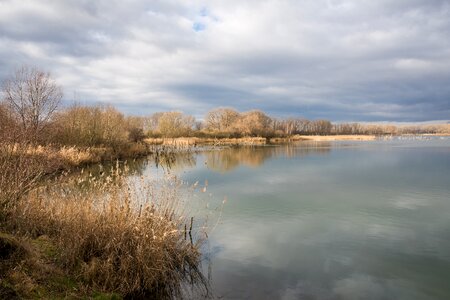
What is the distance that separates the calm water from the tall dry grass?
2.59 feet

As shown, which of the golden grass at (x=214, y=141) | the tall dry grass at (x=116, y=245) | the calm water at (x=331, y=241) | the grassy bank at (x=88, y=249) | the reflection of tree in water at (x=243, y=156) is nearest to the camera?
the grassy bank at (x=88, y=249)

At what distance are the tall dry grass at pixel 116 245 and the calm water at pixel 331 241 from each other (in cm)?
79

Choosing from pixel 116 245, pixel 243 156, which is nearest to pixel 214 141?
pixel 243 156

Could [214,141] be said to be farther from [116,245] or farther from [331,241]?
[116,245]

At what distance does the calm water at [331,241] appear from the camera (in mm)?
6121

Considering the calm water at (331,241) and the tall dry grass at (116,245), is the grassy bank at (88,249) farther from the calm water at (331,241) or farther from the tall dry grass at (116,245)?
the calm water at (331,241)

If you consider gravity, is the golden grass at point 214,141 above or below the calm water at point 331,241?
above

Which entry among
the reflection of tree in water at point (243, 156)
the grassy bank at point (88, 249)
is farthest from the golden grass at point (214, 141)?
the grassy bank at point (88, 249)

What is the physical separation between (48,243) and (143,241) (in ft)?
5.41

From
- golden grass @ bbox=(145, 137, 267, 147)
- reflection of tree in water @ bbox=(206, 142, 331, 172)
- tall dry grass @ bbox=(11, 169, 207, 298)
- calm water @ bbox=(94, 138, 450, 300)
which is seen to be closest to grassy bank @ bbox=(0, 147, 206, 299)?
tall dry grass @ bbox=(11, 169, 207, 298)

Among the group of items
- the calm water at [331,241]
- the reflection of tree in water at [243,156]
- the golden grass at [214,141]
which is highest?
the golden grass at [214,141]

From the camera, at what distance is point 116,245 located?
5.42 meters

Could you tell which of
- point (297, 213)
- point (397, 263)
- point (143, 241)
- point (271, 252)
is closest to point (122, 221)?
point (143, 241)

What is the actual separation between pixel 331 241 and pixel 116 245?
531 centimetres
